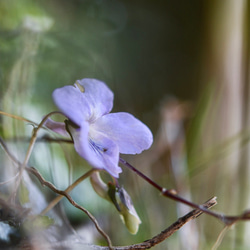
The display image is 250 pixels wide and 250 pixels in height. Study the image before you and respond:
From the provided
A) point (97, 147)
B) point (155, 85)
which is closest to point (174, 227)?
point (97, 147)

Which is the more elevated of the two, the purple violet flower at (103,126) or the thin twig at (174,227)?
the purple violet flower at (103,126)

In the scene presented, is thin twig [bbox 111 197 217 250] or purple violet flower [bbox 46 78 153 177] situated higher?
purple violet flower [bbox 46 78 153 177]

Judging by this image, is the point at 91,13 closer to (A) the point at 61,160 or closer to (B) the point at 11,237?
(A) the point at 61,160

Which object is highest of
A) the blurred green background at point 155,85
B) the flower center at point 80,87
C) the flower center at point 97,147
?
the blurred green background at point 155,85

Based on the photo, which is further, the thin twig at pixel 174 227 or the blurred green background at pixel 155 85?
the blurred green background at pixel 155 85

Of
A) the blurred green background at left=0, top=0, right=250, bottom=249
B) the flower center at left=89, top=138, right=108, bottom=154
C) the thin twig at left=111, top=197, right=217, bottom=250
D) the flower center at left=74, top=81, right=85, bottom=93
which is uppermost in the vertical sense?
the blurred green background at left=0, top=0, right=250, bottom=249

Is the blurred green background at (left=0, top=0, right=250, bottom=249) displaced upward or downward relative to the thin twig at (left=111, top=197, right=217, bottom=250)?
upward

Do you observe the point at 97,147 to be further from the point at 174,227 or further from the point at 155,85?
the point at 155,85

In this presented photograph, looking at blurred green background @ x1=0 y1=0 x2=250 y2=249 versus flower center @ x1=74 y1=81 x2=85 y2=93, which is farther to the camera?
blurred green background @ x1=0 y1=0 x2=250 y2=249
